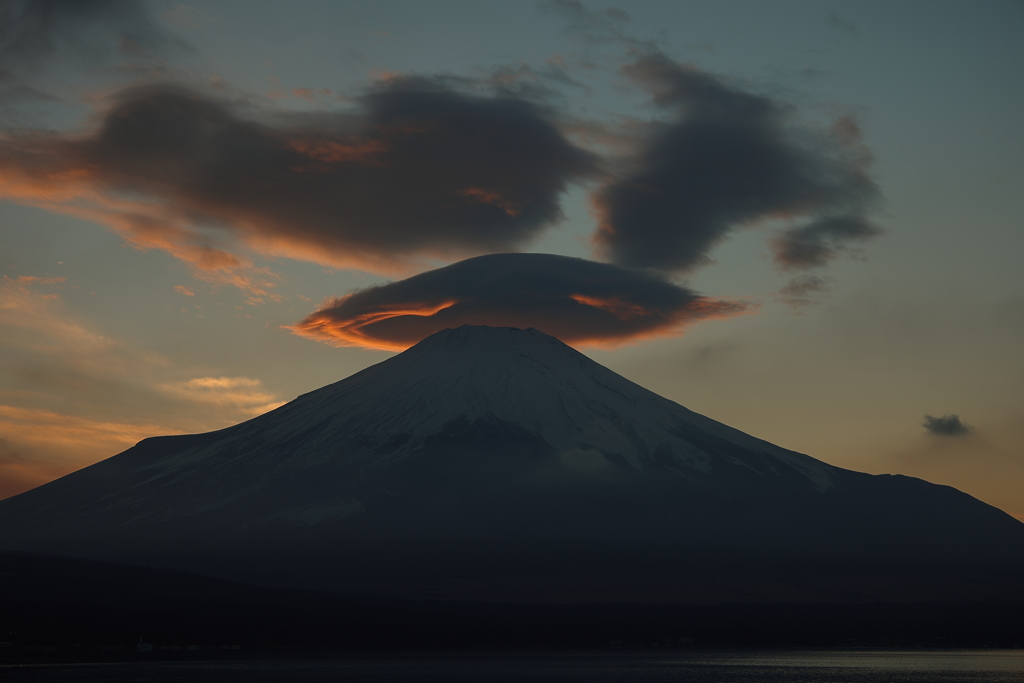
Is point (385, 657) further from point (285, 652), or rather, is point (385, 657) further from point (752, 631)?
point (752, 631)

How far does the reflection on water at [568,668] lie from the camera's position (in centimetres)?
11238

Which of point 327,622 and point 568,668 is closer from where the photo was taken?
point 568,668

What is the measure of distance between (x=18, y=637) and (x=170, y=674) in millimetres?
45941

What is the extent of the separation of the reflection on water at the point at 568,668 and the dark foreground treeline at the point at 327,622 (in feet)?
41.4

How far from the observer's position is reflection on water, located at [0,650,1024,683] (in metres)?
112

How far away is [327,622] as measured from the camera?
167250 mm

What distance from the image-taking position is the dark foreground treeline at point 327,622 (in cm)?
15200

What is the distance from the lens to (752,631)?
18262 centimetres

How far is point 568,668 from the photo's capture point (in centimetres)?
13250

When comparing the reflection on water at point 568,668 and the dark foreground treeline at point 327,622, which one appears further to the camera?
the dark foreground treeline at point 327,622

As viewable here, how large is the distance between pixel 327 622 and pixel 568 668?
51.1 metres

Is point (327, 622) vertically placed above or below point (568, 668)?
above

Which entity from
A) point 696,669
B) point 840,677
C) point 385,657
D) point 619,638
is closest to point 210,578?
point 385,657

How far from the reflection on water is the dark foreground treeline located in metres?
12.6
